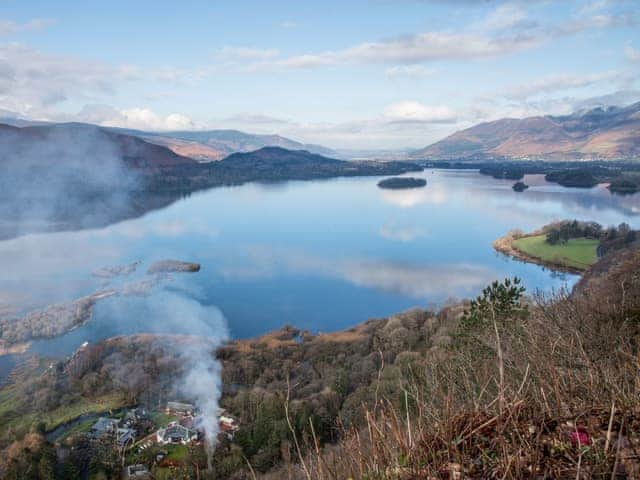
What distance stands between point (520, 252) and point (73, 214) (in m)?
16.1

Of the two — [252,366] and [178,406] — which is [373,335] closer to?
[252,366]

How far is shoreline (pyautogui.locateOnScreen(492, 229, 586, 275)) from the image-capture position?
1252 centimetres

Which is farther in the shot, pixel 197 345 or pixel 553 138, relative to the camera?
pixel 553 138

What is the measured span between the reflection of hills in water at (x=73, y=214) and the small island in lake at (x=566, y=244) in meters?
15.0

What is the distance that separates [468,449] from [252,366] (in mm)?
6087

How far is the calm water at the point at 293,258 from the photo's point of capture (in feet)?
32.3

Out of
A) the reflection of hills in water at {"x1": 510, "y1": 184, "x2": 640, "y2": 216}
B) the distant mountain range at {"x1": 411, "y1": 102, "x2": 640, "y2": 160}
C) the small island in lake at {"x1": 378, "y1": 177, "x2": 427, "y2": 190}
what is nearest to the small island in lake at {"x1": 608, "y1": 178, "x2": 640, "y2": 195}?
the reflection of hills in water at {"x1": 510, "y1": 184, "x2": 640, "y2": 216}

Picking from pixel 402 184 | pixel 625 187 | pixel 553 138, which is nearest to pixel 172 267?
pixel 402 184

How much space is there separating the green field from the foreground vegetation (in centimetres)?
677

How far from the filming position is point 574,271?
1230 centimetres

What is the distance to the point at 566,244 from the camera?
571 inches

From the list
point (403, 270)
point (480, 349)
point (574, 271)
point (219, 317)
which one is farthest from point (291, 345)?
point (574, 271)

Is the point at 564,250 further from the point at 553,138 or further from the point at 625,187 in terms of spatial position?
the point at 553,138

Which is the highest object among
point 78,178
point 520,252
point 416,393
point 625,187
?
point 78,178
